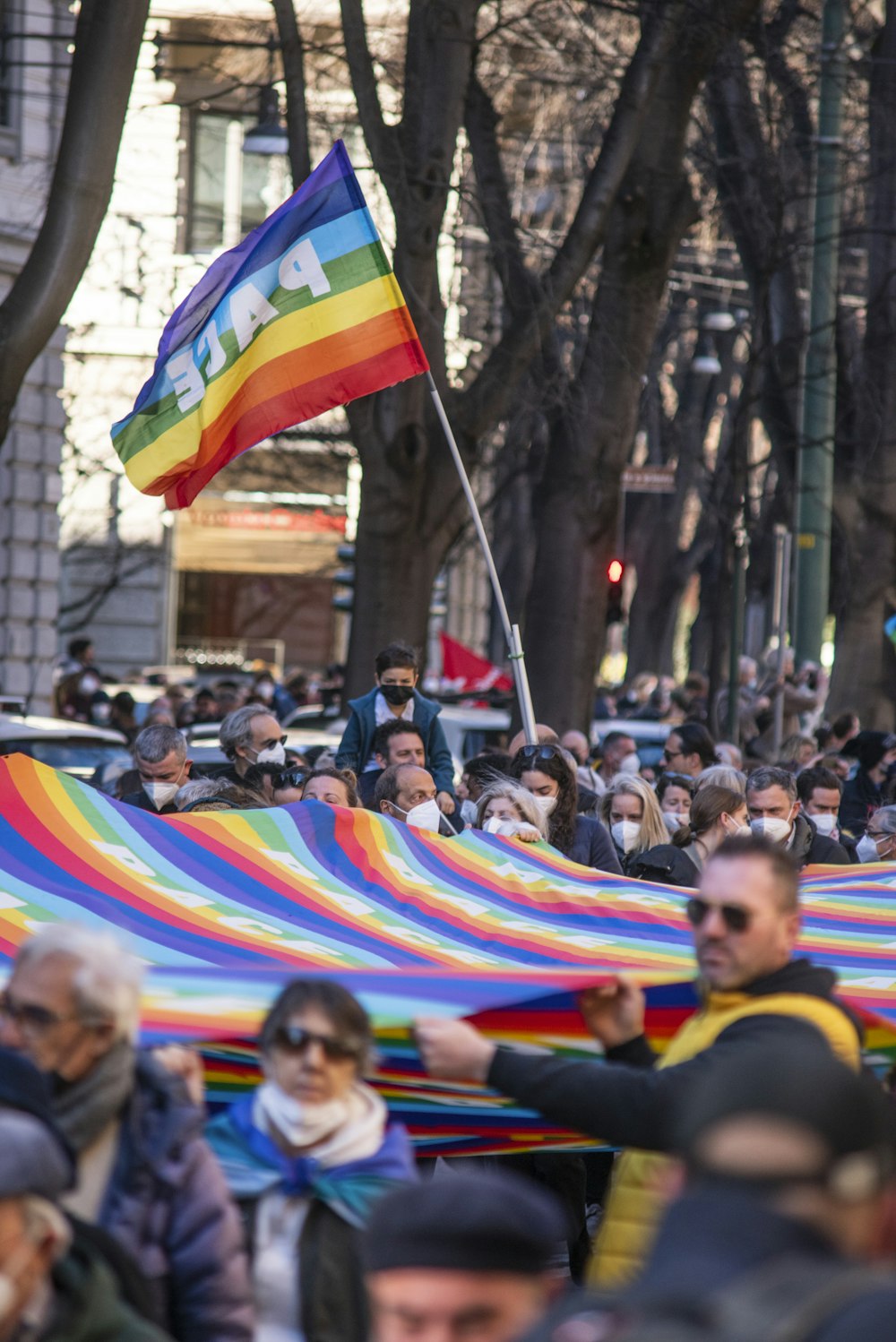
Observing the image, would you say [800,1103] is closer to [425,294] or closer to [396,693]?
[396,693]

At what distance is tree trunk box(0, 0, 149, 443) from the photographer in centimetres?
1309

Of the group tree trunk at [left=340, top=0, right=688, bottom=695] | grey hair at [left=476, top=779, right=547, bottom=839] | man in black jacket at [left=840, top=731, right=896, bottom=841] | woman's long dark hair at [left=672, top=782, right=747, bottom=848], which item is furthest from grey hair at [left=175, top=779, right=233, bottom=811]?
tree trunk at [left=340, top=0, right=688, bottom=695]

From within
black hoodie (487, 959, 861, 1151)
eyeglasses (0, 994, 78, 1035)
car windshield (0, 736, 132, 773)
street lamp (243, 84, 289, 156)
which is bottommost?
car windshield (0, 736, 132, 773)

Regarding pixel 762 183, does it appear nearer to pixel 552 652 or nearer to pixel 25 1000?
pixel 552 652

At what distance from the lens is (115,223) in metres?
34.0

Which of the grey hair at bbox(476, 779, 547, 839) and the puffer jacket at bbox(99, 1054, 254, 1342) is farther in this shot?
the grey hair at bbox(476, 779, 547, 839)

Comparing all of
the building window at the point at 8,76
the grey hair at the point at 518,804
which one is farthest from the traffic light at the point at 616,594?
the grey hair at the point at 518,804

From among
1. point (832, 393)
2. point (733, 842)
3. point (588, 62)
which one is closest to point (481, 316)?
point (832, 393)

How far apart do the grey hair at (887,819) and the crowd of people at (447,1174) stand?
3.59m

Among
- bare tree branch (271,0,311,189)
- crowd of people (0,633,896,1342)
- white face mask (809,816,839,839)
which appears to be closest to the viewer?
crowd of people (0,633,896,1342)

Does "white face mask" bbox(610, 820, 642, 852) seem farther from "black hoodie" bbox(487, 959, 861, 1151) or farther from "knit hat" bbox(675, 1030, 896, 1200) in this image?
"knit hat" bbox(675, 1030, 896, 1200)

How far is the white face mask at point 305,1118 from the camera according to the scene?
4355 millimetres

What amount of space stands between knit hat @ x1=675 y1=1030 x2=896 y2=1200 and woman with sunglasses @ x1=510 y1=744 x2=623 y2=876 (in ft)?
23.3

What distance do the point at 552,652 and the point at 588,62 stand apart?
5.60 meters
